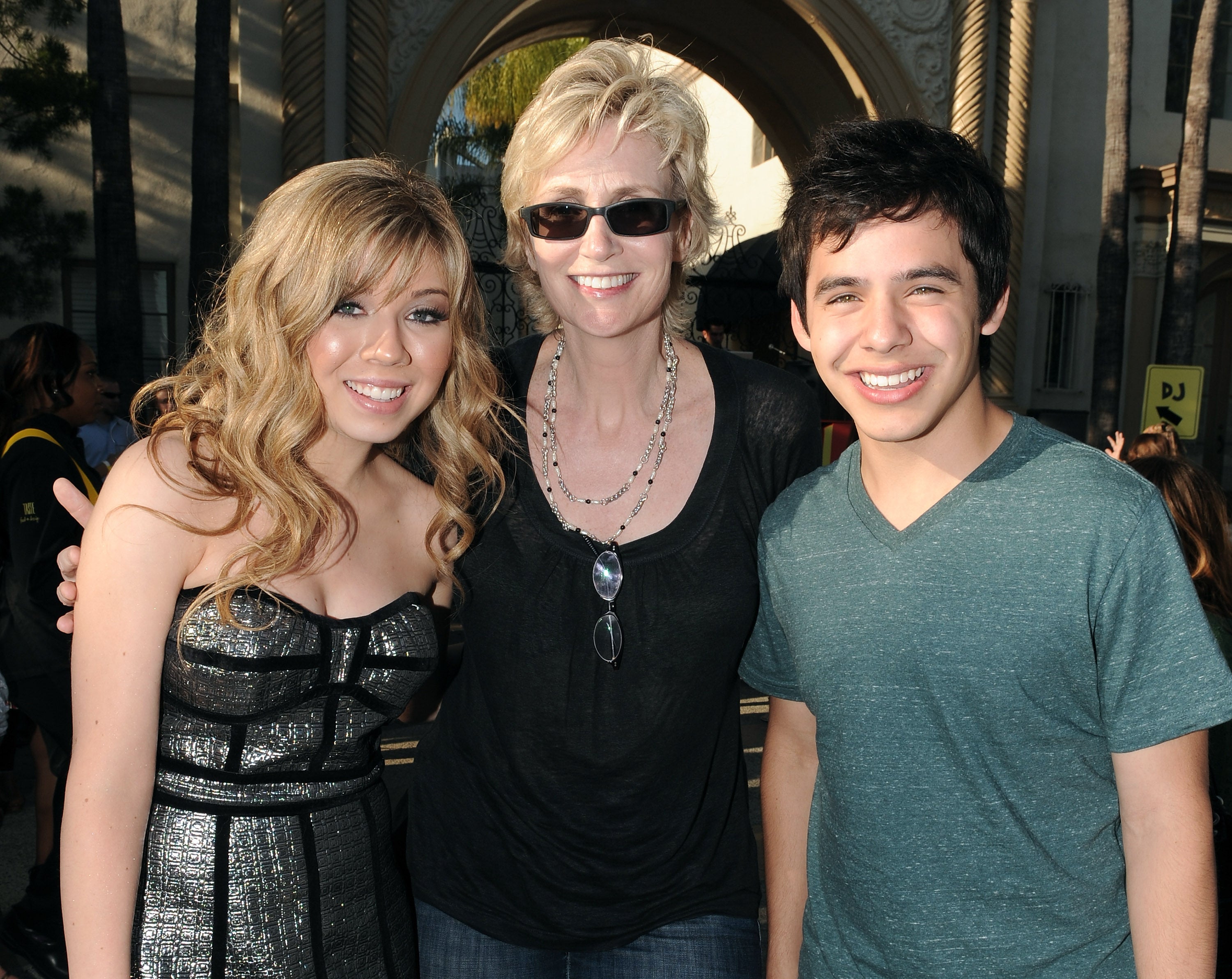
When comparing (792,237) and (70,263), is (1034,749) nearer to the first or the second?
(792,237)

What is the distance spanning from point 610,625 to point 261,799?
2.37 ft

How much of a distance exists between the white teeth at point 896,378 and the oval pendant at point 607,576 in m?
0.68

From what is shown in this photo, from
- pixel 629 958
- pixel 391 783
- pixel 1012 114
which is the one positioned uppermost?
pixel 1012 114

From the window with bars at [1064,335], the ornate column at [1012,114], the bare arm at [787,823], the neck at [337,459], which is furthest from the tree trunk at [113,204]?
the window with bars at [1064,335]

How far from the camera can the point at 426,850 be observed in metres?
2.28

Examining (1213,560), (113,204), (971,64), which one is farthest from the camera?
(971,64)

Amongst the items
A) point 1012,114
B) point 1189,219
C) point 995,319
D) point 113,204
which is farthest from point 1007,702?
point 1012,114

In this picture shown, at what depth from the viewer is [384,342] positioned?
2.12 m

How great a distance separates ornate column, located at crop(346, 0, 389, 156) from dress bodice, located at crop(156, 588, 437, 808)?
8.83m

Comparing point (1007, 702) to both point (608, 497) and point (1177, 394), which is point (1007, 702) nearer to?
point (608, 497)

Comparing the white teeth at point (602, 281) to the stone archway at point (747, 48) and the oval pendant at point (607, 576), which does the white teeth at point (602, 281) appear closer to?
the oval pendant at point (607, 576)

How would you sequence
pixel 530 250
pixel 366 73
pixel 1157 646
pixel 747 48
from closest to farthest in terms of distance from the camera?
pixel 1157 646 < pixel 530 250 < pixel 366 73 < pixel 747 48

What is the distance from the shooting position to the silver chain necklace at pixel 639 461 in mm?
2273

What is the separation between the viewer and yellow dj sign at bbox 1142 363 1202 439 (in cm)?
842
